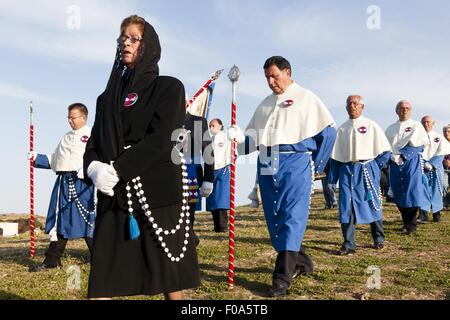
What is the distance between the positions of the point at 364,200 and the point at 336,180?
0.60m

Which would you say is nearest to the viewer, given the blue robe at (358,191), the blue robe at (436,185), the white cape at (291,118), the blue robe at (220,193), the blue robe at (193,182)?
the white cape at (291,118)

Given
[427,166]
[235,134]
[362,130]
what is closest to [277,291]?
[235,134]

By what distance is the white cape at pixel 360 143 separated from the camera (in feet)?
26.2

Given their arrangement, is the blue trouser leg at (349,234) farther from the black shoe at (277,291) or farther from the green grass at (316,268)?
the black shoe at (277,291)

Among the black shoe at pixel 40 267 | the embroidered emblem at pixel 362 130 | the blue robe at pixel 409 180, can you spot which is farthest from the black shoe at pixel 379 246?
the black shoe at pixel 40 267

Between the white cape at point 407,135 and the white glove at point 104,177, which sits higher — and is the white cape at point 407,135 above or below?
above

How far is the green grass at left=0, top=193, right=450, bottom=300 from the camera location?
532cm

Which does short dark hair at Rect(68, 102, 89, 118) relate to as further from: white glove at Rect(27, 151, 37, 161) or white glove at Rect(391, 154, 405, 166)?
white glove at Rect(391, 154, 405, 166)

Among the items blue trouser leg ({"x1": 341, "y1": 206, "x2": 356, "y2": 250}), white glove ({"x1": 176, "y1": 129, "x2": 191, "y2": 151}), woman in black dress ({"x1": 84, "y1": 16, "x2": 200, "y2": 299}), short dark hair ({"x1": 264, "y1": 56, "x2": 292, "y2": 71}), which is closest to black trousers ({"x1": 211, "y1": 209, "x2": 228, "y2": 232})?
blue trouser leg ({"x1": 341, "y1": 206, "x2": 356, "y2": 250})

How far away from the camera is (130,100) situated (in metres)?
3.31

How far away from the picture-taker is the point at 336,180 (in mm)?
8297

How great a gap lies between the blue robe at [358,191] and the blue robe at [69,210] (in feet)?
12.5
